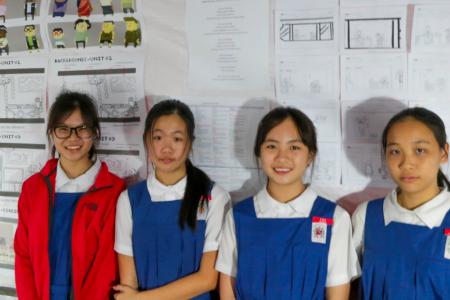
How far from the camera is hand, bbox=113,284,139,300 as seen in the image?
1.29m

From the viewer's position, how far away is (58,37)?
1659 millimetres

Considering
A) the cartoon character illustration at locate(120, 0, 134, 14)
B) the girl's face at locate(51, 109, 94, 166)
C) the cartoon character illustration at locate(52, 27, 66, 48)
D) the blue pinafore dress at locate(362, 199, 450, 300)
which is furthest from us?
the cartoon character illustration at locate(52, 27, 66, 48)

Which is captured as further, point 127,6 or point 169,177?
point 127,6

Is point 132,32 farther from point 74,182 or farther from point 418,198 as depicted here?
point 418,198

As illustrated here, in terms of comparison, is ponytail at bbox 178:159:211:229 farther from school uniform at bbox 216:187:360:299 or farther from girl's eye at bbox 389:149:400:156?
girl's eye at bbox 389:149:400:156

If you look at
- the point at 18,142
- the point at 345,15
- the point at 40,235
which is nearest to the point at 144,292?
the point at 40,235

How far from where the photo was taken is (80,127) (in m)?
1.44

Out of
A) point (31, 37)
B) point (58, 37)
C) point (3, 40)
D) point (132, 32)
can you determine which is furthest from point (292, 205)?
point (3, 40)

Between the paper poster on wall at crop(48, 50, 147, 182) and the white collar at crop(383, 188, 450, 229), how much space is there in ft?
2.86

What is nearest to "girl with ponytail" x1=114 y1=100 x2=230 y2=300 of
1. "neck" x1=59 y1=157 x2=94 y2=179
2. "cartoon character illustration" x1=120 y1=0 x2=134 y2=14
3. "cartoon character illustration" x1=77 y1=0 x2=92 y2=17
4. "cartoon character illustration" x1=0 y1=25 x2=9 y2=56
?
"neck" x1=59 y1=157 x2=94 y2=179

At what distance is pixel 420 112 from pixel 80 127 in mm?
1022

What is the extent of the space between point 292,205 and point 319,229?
10cm

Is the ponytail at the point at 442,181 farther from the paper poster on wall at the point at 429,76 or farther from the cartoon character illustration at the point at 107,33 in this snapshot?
the cartoon character illustration at the point at 107,33

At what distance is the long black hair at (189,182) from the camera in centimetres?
130
